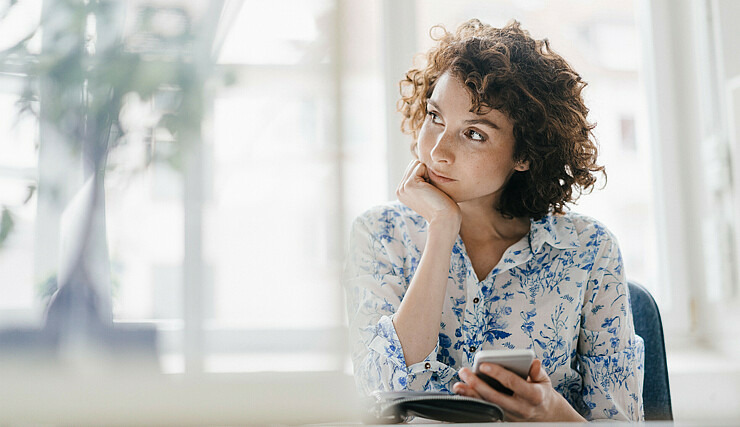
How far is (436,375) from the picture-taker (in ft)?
3.67

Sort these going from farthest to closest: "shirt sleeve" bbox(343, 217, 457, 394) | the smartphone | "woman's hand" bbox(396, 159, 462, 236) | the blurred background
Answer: "woman's hand" bbox(396, 159, 462, 236) → "shirt sleeve" bbox(343, 217, 457, 394) → the smartphone → the blurred background

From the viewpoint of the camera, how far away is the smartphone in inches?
30.5

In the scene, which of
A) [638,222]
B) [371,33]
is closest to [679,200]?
[638,222]

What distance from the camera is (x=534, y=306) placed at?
46.2 inches

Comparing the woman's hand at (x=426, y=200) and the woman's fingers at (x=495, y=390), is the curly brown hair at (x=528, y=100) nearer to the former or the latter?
the woman's hand at (x=426, y=200)

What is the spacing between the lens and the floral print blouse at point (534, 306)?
43.9 inches

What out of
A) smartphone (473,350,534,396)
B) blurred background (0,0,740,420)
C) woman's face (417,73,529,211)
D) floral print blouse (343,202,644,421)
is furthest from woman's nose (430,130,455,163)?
blurred background (0,0,740,420)

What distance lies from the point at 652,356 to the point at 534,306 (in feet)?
0.85

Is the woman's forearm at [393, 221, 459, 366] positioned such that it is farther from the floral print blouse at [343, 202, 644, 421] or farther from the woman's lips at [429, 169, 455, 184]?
the woman's lips at [429, 169, 455, 184]

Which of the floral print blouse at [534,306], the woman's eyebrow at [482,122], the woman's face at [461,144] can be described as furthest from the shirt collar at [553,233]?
the woman's eyebrow at [482,122]

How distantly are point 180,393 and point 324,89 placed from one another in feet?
0.67

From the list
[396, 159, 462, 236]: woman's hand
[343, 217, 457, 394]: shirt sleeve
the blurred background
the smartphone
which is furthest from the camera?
[396, 159, 462, 236]: woman's hand

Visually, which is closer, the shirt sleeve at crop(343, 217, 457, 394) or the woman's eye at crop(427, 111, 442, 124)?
the shirt sleeve at crop(343, 217, 457, 394)

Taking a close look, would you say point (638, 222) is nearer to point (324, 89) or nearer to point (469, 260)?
point (469, 260)
